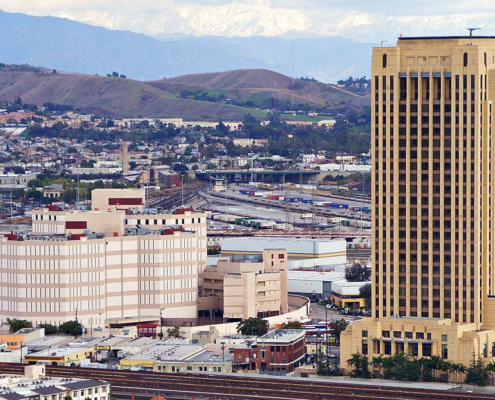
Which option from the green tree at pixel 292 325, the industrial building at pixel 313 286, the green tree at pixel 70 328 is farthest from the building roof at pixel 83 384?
the industrial building at pixel 313 286

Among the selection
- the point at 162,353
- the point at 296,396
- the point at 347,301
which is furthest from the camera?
the point at 347,301

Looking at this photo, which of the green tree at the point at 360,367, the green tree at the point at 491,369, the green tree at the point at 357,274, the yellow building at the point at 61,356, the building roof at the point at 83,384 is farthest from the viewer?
the green tree at the point at 357,274

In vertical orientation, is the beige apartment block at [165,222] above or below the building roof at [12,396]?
above

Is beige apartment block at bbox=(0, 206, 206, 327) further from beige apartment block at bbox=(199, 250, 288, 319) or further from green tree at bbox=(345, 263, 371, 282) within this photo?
green tree at bbox=(345, 263, 371, 282)

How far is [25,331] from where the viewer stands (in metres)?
118

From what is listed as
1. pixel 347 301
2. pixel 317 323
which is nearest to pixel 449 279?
pixel 317 323

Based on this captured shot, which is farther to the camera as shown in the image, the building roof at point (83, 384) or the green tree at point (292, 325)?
the green tree at point (292, 325)

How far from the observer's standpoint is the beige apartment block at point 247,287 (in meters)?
125

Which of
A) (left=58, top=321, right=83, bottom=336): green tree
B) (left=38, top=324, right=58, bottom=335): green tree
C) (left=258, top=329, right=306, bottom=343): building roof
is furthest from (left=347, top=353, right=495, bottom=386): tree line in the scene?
(left=38, top=324, right=58, bottom=335): green tree

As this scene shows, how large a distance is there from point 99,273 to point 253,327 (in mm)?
11836

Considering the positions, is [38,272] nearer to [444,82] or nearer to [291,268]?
[444,82]

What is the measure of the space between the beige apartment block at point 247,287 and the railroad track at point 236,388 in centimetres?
2538

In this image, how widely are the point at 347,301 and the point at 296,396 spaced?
48.5m

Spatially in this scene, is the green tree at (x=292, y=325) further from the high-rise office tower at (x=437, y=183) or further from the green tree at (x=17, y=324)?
the green tree at (x=17, y=324)
